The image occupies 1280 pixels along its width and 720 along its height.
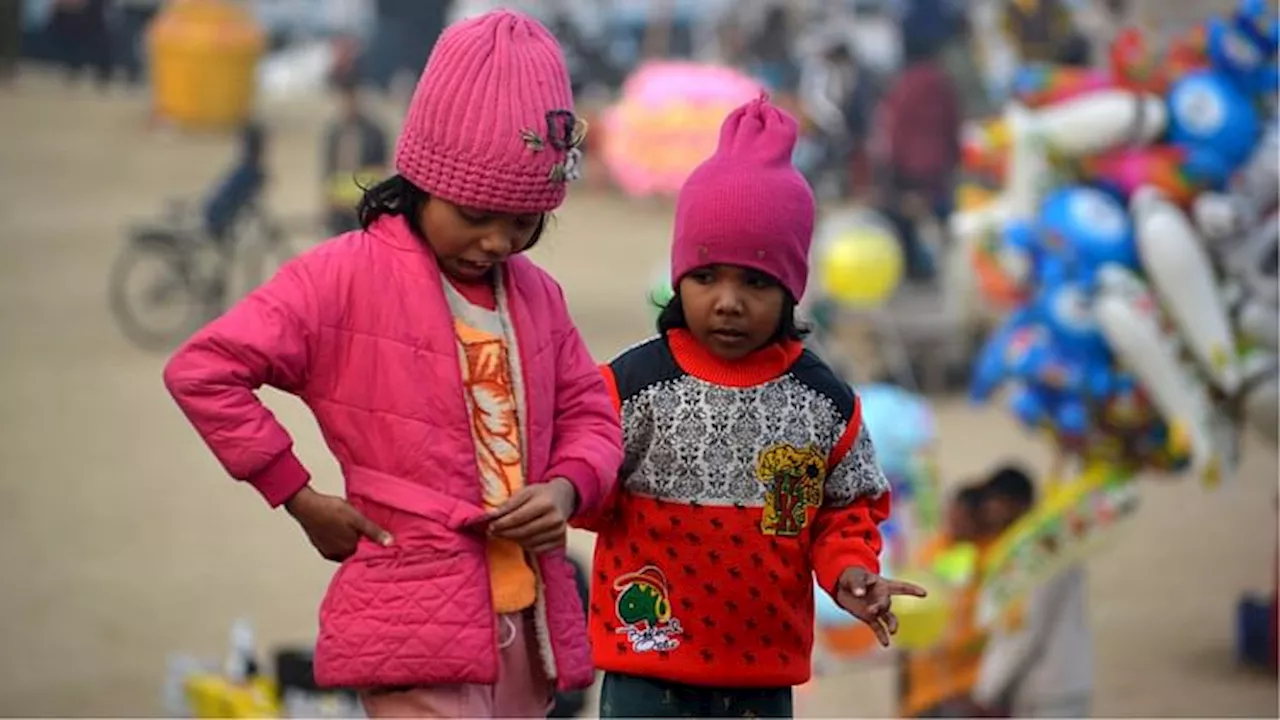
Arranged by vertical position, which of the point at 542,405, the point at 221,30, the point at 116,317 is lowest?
the point at 542,405

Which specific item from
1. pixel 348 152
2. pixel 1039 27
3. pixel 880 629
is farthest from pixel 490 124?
pixel 348 152

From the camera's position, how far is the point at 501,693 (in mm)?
3396

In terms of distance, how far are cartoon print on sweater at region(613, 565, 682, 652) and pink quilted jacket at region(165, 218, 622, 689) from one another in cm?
27

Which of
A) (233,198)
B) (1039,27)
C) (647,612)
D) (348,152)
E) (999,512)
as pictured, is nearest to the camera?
(647,612)

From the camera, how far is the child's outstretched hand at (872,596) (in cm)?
353

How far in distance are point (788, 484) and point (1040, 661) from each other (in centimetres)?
361

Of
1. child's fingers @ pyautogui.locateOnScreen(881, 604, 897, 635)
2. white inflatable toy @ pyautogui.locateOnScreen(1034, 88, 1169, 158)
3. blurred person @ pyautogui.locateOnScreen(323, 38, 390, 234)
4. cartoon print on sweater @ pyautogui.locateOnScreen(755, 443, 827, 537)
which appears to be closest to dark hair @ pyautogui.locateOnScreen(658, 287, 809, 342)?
cartoon print on sweater @ pyautogui.locateOnScreen(755, 443, 827, 537)

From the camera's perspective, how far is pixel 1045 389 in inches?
277

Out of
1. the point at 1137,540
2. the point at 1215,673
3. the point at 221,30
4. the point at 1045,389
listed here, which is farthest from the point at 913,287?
the point at 221,30

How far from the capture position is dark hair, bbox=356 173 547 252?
3.40 m

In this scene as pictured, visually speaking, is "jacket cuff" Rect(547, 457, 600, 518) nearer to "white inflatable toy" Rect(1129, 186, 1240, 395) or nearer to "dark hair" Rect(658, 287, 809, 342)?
"dark hair" Rect(658, 287, 809, 342)

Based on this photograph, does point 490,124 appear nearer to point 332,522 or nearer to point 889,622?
point 332,522

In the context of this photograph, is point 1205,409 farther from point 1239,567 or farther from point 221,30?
point 221,30

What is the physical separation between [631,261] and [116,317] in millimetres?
5031
